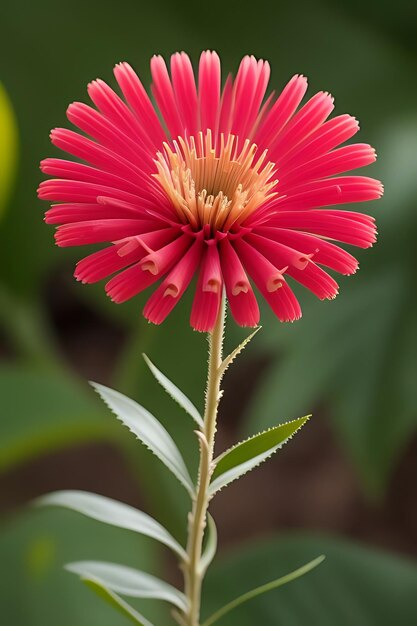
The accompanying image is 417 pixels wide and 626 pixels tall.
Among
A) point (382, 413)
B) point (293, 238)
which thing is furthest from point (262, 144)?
point (382, 413)

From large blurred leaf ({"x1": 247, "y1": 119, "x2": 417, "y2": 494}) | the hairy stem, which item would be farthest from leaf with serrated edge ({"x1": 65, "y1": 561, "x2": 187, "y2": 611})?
large blurred leaf ({"x1": 247, "y1": 119, "x2": 417, "y2": 494})

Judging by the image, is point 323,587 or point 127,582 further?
point 323,587

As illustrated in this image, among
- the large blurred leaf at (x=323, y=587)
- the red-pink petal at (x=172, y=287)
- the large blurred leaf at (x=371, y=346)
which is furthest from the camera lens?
the large blurred leaf at (x=371, y=346)

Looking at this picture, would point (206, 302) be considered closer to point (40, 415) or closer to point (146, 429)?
point (146, 429)

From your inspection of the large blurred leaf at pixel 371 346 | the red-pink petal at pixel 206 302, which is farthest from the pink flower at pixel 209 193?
the large blurred leaf at pixel 371 346

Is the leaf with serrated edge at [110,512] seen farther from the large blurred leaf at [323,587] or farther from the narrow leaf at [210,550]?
the large blurred leaf at [323,587]

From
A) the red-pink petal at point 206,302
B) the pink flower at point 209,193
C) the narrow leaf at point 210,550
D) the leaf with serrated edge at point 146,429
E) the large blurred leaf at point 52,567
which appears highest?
the pink flower at point 209,193

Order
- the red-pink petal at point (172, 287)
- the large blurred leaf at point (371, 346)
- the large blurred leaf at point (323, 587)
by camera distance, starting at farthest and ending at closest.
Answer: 1. the large blurred leaf at point (371, 346)
2. the large blurred leaf at point (323, 587)
3. the red-pink petal at point (172, 287)

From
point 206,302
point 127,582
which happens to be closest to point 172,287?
point 206,302

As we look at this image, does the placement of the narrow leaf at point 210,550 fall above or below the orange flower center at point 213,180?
below
